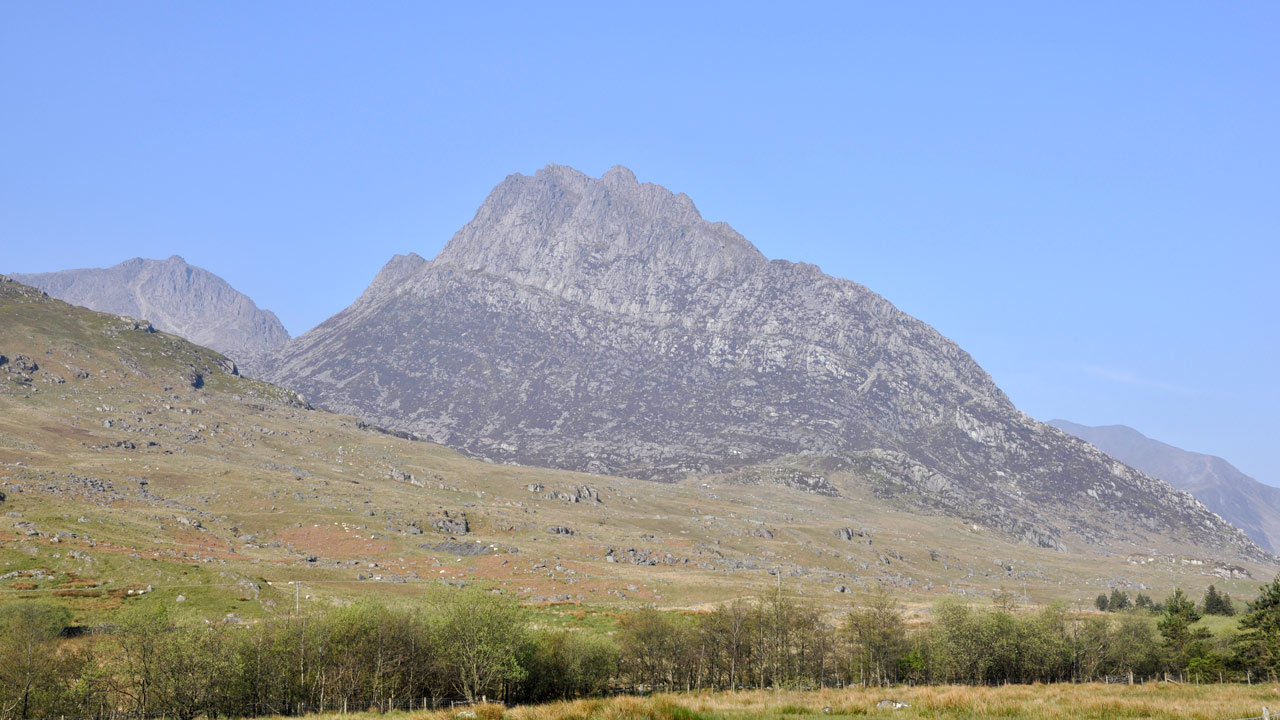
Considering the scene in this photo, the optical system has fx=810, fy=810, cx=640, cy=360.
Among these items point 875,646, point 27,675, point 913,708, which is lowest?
point 875,646

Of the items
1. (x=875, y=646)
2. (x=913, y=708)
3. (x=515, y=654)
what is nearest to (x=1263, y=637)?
(x=875, y=646)

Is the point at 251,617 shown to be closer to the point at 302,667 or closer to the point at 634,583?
the point at 302,667

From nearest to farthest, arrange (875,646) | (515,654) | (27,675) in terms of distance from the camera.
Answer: (27,675) → (515,654) → (875,646)

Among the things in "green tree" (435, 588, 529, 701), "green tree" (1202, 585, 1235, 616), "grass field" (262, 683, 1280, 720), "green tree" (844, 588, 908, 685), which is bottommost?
"green tree" (1202, 585, 1235, 616)

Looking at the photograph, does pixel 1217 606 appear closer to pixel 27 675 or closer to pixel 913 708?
pixel 913 708

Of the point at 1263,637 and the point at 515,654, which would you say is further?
the point at 1263,637

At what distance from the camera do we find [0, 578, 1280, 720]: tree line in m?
67.4

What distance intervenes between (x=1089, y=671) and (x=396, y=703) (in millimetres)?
90507

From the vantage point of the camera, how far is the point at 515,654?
81188mm

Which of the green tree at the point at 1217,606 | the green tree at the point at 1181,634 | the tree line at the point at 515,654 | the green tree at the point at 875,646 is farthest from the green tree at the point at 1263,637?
the green tree at the point at 1217,606

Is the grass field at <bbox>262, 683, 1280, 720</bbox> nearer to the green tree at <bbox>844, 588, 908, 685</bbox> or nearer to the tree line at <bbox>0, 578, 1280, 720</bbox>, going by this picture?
the tree line at <bbox>0, 578, 1280, 720</bbox>

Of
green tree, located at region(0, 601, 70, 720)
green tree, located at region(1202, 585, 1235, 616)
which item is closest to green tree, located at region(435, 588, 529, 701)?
green tree, located at region(0, 601, 70, 720)

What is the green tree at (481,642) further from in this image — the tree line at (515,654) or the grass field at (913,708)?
the grass field at (913,708)

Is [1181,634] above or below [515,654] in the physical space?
below
